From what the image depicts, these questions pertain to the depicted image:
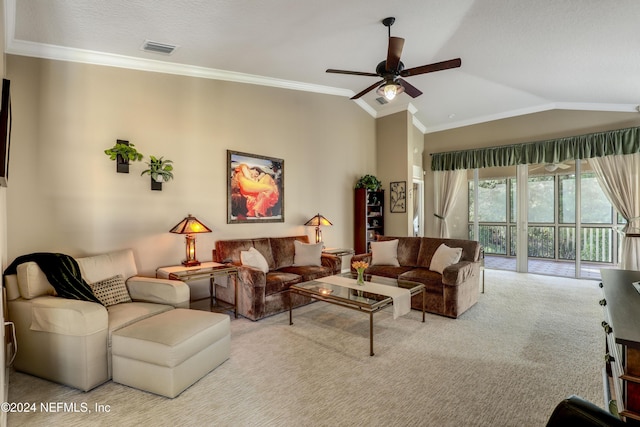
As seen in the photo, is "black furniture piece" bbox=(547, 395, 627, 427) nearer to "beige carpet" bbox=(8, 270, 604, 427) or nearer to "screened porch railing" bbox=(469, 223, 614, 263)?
"beige carpet" bbox=(8, 270, 604, 427)

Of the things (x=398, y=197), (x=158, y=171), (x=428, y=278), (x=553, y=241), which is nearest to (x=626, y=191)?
(x=553, y=241)

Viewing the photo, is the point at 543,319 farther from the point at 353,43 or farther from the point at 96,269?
the point at 96,269

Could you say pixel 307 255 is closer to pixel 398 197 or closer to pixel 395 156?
pixel 398 197

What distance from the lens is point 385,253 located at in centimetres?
479

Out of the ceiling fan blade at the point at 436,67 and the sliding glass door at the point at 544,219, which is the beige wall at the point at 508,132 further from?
the ceiling fan blade at the point at 436,67

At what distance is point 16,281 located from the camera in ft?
8.31

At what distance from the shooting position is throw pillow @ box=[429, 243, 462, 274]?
406 centimetres

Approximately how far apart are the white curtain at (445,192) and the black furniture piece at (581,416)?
6699 millimetres

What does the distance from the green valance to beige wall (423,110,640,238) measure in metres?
0.15

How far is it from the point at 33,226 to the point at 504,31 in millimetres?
5689

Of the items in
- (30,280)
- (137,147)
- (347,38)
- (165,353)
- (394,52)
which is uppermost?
(347,38)

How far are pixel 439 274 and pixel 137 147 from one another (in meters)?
4.20

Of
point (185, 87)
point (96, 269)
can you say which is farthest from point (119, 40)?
point (96, 269)

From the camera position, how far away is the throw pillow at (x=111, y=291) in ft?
9.21
